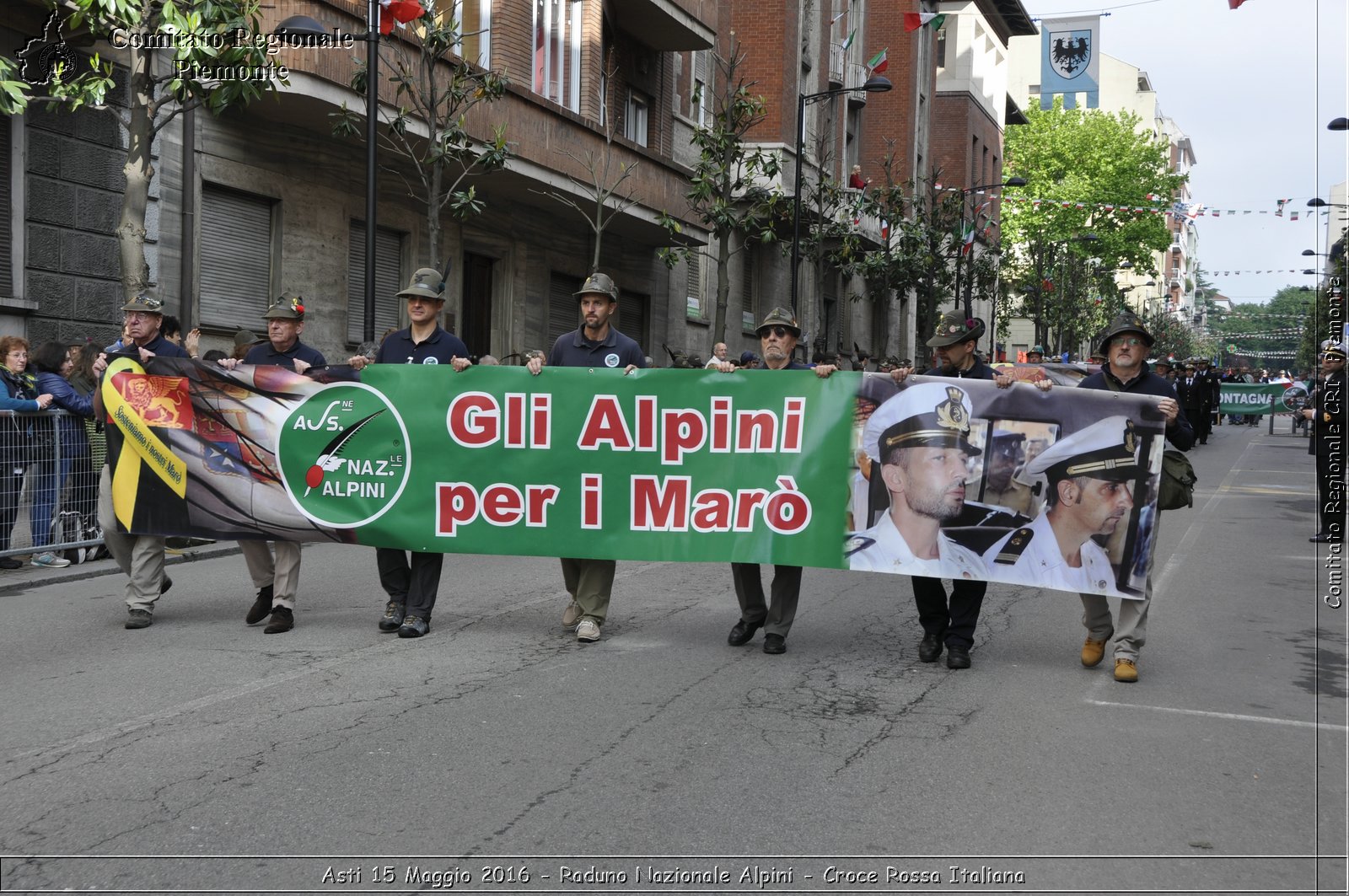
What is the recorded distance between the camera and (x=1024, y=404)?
7473mm

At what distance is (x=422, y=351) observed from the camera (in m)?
8.30

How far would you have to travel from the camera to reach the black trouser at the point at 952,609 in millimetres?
7363

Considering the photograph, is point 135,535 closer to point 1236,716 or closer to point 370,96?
point 1236,716

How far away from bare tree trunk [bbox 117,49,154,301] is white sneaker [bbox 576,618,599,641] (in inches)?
263

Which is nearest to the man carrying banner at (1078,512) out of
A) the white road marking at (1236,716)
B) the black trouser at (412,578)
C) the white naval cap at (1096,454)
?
the white naval cap at (1096,454)

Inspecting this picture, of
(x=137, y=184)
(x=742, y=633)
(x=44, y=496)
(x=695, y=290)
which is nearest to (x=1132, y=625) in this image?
(x=742, y=633)

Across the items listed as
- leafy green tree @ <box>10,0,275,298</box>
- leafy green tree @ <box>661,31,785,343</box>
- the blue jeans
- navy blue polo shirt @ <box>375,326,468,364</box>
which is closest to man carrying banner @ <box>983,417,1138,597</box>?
navy blue polo shirt @ <box>375,326,468,364</box>

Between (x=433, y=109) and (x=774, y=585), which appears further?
(x=433, y=109)

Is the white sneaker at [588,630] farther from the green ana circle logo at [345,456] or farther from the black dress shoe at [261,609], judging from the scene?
the black dress shoe at [261,609]

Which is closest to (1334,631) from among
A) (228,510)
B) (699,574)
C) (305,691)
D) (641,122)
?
(699,574)

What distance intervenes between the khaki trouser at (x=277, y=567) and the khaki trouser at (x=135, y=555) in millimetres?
542

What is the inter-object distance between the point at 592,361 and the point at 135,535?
3.02 m

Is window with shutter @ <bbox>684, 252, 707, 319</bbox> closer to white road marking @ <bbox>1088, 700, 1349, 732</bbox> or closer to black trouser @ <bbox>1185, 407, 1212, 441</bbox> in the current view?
black trouser @ <bbox>1185, 407, 1212, 441</bbox>

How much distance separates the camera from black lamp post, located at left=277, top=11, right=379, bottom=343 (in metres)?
15.0
